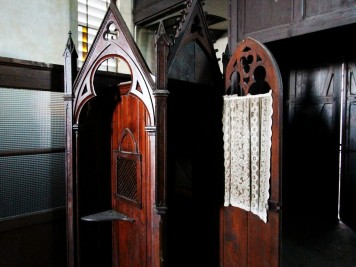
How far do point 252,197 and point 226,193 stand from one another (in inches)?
10.6

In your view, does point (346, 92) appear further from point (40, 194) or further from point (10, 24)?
point (10, 24)

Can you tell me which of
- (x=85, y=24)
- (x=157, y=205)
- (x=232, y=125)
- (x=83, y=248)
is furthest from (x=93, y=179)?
(x=85, y=24)

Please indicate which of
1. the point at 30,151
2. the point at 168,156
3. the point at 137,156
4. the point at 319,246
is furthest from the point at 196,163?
the point at 319,246

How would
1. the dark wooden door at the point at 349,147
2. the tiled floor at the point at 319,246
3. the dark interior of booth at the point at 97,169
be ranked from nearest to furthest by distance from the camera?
the dark interior of booth at the point at 97,169 < the tiled floor at the point at 319,246 < the dark wooden door at the point at 349,147

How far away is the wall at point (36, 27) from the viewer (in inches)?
128

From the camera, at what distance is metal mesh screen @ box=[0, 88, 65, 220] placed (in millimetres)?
2061

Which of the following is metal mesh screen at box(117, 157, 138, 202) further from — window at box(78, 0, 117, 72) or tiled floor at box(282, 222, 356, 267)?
window at box(78, 0, 117, 72)

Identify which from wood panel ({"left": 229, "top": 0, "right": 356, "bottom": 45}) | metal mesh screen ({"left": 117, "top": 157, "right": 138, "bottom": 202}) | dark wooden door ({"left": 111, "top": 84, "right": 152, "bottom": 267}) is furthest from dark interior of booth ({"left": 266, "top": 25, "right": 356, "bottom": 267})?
metal mesh screen ({"left": 117, "top": 157, "right": 138, "bottom": 202})

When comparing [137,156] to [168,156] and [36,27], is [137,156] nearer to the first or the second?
[168,156]

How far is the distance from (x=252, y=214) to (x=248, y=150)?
45 centimetres

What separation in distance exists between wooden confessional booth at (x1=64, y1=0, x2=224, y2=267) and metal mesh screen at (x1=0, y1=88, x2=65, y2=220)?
0.21 meters

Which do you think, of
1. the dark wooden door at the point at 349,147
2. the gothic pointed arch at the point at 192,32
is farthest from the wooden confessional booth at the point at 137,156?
the dark wooden door at the point at 349,147

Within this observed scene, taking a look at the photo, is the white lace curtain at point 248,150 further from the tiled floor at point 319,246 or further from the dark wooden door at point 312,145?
the dark wooden door at point 312,145

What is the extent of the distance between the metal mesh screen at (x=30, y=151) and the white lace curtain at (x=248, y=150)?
4.54 feet
